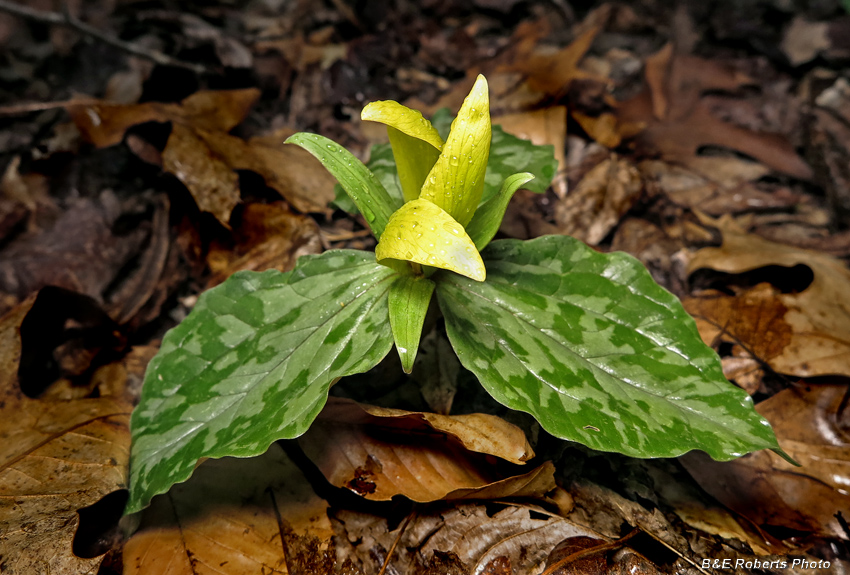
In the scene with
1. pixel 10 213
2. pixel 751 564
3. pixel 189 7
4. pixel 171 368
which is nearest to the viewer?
pixel 751 564

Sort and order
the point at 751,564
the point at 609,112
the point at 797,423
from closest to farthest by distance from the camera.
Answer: the point at 751,564 < the point at 797,423 < the point at 609,112

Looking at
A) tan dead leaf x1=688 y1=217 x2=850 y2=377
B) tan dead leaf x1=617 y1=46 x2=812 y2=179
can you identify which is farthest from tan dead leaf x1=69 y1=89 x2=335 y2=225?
tan dead leaf x1=617 y1=46 x2=812 y2=179

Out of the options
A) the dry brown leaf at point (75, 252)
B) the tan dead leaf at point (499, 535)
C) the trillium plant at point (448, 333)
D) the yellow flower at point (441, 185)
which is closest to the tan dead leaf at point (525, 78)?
the trillium plant at point (448, 333)

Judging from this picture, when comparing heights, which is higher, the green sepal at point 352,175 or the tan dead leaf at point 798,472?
the green sepal at point 352,175

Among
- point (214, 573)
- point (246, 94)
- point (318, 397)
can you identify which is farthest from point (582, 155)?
point (214, 573)

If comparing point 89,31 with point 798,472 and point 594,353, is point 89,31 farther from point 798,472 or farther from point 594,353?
point 798,472

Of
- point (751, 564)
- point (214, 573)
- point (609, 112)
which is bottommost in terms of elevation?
point (214, 573)

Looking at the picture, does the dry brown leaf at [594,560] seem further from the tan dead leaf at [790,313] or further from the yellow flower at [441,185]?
the tan dead leaf at [790,313]

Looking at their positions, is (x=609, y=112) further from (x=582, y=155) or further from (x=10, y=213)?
(x=10, y=213)
